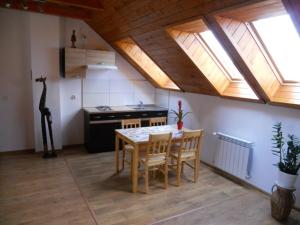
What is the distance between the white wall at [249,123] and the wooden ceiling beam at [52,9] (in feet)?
8.59

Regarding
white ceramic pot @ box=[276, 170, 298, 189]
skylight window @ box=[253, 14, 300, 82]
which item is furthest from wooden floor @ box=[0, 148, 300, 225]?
skylight window @ box=[253, 14, 300, 82]

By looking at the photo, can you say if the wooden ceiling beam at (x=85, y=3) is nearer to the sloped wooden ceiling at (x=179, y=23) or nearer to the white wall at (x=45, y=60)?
the sloped wooden ceiling at (x=179, y=23)

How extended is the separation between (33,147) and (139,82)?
109 inches

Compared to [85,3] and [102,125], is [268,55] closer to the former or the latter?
[85,3]

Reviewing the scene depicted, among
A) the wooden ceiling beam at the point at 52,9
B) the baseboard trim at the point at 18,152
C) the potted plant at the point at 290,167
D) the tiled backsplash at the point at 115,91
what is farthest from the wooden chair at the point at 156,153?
the wooden ceiling beam at the point at 52,9

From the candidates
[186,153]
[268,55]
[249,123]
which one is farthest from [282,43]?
[186,153]

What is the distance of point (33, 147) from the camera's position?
495cm

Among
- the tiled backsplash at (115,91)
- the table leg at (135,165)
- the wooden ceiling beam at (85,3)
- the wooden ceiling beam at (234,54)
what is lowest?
the table leg at (135,165)

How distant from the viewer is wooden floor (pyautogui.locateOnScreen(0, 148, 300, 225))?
2.76 m

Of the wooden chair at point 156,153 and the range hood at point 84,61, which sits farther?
the range hood at point 84,61

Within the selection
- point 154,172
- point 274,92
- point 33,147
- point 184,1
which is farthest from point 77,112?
point 274,92

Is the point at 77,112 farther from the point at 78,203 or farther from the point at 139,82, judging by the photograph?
the point at 78,203

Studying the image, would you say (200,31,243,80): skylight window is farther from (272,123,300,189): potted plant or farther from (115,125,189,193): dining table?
(272,123,300,189): potted plant

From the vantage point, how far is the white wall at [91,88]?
200 inches
